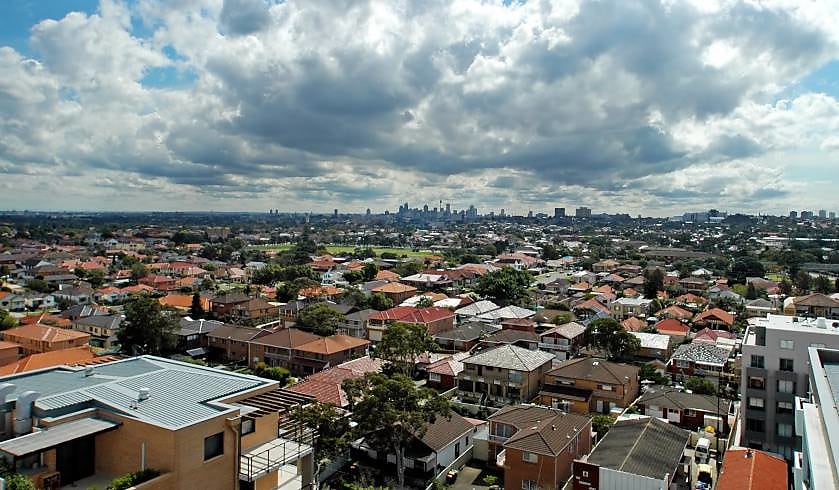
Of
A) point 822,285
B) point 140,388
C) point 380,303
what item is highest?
point 140,388

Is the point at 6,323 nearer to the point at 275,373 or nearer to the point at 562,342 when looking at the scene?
the point at 275,373

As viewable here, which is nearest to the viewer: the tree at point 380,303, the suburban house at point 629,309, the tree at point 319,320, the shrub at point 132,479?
the shrub at point 132,479

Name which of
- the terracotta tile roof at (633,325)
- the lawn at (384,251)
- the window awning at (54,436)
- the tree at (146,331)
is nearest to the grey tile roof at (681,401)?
the terracotta tile roof at (633,325)

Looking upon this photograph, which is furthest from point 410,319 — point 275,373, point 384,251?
point 384,251

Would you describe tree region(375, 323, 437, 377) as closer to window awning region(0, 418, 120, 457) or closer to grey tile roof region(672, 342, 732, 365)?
A: grey tile roof region(672, 342, 732, 365)

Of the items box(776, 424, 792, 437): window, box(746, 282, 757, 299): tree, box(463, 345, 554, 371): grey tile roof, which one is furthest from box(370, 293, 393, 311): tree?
box(746, 282, 757, 299): tree

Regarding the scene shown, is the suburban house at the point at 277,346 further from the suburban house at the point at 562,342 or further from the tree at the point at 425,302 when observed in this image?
the tree at the point at 425,302
